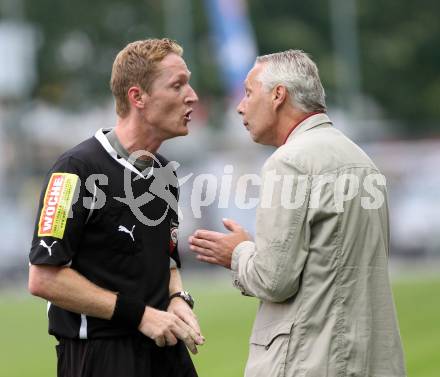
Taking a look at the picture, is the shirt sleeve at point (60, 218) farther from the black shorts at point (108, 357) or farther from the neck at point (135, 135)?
the black shorts at point (108, 357)

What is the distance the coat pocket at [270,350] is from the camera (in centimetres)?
493

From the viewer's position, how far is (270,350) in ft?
16.4

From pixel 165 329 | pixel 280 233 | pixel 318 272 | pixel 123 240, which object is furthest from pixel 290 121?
pixel 165 329

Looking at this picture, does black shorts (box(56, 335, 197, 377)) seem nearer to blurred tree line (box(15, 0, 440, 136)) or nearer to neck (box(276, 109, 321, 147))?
neck (box(276, 109, 321, 147))

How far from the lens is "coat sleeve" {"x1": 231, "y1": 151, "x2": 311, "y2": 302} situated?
4840 mm

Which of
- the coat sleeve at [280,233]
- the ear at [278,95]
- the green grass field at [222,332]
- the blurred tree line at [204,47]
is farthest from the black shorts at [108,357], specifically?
the blurred tree line at [204,47]

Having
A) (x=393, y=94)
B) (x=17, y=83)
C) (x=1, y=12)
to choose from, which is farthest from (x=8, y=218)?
(x=393, y=94)

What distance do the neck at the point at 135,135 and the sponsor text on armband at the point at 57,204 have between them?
41 centimetres

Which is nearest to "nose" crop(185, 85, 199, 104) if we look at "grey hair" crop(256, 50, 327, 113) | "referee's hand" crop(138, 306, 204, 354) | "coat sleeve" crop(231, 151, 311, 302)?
"grey hair" crop(256, 50, 327, 113)

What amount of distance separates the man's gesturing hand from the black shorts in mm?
546

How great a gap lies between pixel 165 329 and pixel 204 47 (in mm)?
42169

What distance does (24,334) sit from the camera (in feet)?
52.6

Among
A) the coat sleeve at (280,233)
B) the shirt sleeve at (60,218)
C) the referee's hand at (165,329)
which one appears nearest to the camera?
the coat sleeve at (280,233)

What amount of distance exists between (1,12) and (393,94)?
1700cm
